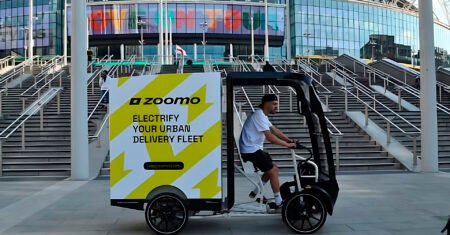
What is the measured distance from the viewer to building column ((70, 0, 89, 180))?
11461mm

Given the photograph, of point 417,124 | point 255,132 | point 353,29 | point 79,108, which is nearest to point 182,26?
point 353,29

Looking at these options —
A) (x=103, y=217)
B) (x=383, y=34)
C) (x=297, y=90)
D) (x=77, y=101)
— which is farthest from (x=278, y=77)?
(x=383, y=34)

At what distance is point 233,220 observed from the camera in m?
7.11

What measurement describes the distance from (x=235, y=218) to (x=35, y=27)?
232ft

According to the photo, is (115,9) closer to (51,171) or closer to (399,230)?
(51,171)

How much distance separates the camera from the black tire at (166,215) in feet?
20.3

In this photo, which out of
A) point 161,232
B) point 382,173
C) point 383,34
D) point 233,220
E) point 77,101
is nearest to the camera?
point 161,232

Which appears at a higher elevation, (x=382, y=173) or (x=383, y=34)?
(x=383, y=34)

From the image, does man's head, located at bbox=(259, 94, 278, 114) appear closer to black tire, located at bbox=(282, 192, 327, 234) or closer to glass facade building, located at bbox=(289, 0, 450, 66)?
black tire, located at bbox=(282, 192, 327, 234)


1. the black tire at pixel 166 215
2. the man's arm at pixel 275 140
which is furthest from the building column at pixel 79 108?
the man's arm at pixel 275 140

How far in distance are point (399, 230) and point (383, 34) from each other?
83.5 metres

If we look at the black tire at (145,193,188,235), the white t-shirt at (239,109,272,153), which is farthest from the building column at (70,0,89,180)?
the white t-shirt at (239,109,272,153)

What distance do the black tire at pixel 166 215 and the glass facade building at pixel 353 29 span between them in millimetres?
68437

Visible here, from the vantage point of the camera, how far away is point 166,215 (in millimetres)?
6207
